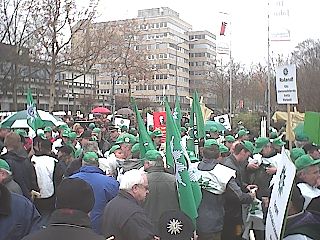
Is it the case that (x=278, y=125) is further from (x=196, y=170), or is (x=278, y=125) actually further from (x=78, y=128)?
(x=196, y=170)

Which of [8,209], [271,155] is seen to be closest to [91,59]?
[271,155]

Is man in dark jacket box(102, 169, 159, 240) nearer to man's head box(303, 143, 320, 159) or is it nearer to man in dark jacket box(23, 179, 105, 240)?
man in dark jacket box(23, 179, 105, 240)

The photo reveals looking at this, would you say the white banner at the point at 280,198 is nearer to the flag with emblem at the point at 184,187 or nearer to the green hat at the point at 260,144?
the flag with emblem at the point at 184,187

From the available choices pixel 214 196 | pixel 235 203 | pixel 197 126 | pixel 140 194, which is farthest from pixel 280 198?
pixel 197 126

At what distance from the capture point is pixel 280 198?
12.8 feet

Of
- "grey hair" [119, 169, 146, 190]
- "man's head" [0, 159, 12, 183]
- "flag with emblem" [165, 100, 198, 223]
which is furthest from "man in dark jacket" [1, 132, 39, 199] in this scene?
"grey hair" [119, 169, 146, 190]

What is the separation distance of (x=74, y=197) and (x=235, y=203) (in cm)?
361

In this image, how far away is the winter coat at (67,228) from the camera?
3510 millimetres

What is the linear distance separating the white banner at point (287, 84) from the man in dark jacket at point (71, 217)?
6.15 metres

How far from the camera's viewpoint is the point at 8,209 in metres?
4.64

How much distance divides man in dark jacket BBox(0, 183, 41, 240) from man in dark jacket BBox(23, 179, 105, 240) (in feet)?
3.57

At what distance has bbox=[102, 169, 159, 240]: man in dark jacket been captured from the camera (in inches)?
188

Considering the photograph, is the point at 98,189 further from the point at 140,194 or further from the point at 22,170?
the point at 22,170

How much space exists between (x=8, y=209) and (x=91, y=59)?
34191 millimetres
